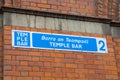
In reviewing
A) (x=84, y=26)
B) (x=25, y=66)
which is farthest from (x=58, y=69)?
(x=84, y=26)

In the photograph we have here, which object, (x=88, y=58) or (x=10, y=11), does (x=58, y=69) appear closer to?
(x=88, y=58)

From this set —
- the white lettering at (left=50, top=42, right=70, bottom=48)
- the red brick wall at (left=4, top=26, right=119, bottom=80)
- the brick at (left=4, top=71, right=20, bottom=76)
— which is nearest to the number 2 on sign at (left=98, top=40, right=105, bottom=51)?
the red brick wall at (left=4, top=26, right=119, bottom=80)

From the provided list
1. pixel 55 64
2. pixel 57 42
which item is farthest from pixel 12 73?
pixel 57 42

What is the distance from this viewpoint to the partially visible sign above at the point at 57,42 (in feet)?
17.3

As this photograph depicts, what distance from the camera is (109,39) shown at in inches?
238

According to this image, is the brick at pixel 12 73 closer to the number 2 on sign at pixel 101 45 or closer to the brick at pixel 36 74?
the brick at pixel 36 74

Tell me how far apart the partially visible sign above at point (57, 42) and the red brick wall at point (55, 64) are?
0.08m

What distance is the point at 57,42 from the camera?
5504mm

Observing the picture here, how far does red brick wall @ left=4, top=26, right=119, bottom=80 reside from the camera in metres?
5.12

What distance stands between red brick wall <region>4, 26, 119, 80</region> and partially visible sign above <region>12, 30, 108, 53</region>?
0.25ft

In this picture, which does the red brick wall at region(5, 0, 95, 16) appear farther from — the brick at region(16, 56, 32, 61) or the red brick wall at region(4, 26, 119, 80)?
the brick at region(16, 56, 32, 61)

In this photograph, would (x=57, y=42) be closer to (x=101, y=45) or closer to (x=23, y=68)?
(x=23, y=68)

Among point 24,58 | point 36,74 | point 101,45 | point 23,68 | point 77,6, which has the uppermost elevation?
point 77,6

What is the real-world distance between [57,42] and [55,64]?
41 centimetres
